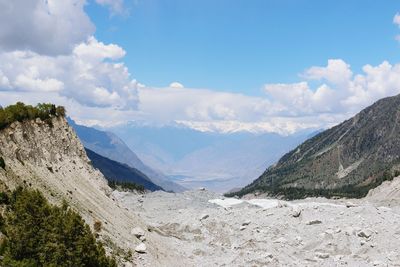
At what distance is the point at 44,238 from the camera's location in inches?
1751

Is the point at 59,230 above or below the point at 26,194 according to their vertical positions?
below

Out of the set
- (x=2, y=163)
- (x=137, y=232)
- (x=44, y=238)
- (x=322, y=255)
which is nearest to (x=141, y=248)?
(x=137, y=232)

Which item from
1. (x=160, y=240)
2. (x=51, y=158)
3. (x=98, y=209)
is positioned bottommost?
(x=160, y=240)

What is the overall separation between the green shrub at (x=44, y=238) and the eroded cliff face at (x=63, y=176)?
24.9ft

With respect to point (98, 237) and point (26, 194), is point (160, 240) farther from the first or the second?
point (26, 194)

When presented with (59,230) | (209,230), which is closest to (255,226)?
(209,230)

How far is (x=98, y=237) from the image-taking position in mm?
56188

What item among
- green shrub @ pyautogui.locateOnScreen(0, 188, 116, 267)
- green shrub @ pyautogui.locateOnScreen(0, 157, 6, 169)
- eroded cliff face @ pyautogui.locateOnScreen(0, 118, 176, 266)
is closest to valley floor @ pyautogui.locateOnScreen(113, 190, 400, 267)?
eroded cliff face @ pyautogui.locateOnScreen(0, 118, 176, 266)

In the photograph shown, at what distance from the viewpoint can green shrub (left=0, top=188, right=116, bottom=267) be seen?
42969 mm

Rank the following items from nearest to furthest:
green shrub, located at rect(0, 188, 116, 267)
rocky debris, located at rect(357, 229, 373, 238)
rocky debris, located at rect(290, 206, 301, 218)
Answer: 1. green shrub, located at rect(0, 188, 116, 267)
2. rocky debris, located at rect(357, 229, 373, 238)
3. rocky debris, located at rect(290, 206, 301, 218)

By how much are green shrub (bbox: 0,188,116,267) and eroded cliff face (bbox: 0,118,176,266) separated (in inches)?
299

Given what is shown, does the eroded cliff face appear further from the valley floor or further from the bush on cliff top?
the valley floor

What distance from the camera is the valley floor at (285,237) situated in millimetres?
66625

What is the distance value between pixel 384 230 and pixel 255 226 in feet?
72.3
